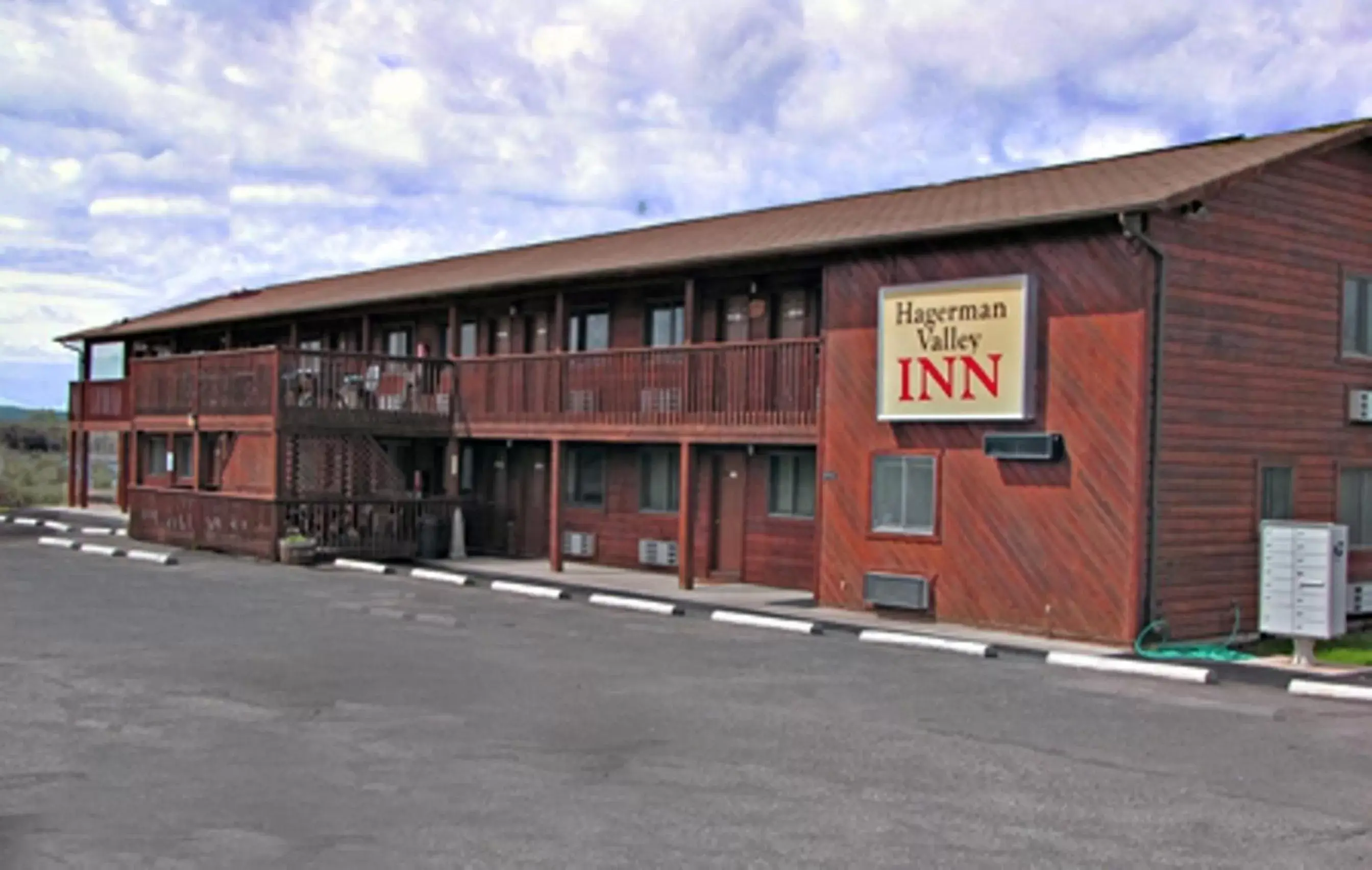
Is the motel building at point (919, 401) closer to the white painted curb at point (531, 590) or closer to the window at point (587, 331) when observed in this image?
the window at point (587, 331)

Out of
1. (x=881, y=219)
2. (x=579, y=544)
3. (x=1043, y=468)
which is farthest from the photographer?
(x=579, y=544)

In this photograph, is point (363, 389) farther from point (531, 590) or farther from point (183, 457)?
point (183, 457)

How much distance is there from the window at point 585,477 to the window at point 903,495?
765cm

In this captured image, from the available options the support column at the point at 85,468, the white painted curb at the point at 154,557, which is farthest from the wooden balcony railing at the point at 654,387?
the support column at the point at 85,468

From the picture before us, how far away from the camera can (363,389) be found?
964 inches

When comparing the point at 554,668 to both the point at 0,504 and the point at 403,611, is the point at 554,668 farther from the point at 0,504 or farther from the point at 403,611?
the point at 0,504

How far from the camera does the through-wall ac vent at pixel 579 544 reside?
79.1ft

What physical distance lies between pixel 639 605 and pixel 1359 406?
9.73 meters

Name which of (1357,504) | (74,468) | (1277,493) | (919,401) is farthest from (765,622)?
(74,468)

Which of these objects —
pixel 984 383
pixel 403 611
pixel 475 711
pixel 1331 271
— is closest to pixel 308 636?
pixel 403 611

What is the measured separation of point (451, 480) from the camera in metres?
25.4

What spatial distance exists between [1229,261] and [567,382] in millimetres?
10940

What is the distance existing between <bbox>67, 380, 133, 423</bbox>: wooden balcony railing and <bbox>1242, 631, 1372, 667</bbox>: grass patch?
28766mm

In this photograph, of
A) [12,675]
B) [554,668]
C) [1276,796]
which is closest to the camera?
[1276,796]
